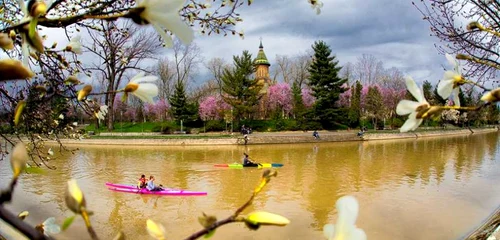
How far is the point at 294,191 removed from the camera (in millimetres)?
12117

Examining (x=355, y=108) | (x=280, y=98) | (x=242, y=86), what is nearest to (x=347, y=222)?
(x=242, y=86)

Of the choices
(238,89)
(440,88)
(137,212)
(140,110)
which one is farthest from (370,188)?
(140,110)

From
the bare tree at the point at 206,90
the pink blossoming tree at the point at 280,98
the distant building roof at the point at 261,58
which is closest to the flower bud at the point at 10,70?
the pink blossoming tree at the point at 280,98

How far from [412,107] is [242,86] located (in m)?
33.1

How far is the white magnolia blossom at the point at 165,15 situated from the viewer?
2.09 feet

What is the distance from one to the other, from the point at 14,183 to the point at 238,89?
3281 cm

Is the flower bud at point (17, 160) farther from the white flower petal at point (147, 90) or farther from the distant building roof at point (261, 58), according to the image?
the distant building roof at point (261, 58)

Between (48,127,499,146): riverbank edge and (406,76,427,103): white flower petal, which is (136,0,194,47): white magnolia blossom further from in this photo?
(48,127,499,146): riverbank edge

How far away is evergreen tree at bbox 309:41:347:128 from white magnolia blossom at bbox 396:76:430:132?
112ft

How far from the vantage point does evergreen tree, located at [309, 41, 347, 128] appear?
34.7 meters

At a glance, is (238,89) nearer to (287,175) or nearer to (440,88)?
(287,175)

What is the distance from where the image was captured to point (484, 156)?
20.9m

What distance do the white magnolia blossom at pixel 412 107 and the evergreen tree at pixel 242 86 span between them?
105 ft

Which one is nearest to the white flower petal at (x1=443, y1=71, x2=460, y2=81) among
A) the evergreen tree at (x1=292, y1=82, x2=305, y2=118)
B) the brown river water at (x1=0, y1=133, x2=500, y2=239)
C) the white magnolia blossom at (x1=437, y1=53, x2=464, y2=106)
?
the white magnolia blossom at (x1=437, y1=53, x2=464, y2=106)
